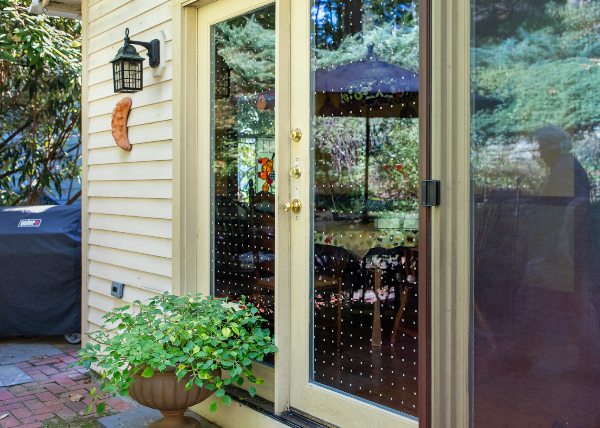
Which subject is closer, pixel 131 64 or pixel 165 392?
pixel 165 392

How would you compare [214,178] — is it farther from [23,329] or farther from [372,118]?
[23,329]

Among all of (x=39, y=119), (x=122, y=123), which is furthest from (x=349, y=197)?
(x=39, y=119)

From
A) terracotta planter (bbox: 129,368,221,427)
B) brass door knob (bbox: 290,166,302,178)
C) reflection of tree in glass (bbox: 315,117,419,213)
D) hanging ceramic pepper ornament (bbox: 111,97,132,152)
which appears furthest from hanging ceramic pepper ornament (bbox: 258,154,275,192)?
hanging ceramic pepper ornament (bbox: 111,97,132,152)

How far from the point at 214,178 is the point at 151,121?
0.67 metres

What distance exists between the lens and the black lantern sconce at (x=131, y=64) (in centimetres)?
387

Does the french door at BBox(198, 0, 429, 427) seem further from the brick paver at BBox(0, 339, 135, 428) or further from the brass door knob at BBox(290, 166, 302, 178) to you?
the brick paver at BBox(0, 339, 135, 428)

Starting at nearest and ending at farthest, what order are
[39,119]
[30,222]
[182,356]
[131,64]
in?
[182,356] → [131,64] → [30,222] → [39,119]

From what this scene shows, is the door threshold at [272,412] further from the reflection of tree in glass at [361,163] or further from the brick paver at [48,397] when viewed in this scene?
the reflection of tree in glass at [361,163]

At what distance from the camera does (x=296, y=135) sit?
307 cm

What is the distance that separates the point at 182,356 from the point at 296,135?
3.79 ft

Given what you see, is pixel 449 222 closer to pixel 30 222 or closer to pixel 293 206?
pixel 293 206

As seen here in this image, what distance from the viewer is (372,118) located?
10.5ft

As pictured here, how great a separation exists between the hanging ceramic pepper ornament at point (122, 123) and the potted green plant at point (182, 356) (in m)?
1.47

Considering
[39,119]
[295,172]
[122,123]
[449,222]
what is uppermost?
[39,119]
